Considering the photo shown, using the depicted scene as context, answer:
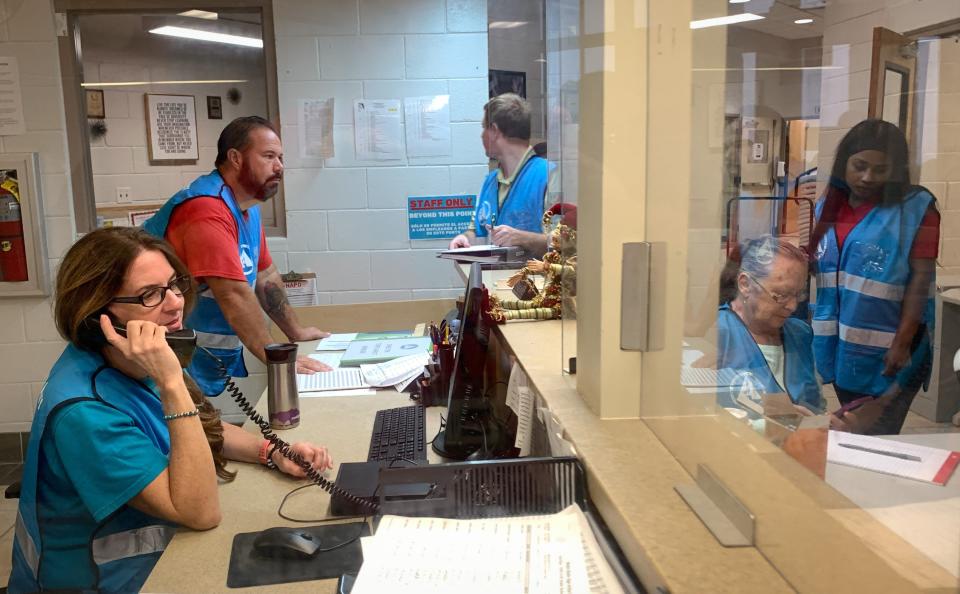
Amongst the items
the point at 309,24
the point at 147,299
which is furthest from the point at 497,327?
the point at 309,24

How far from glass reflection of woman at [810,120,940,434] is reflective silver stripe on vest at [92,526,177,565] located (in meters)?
1.24

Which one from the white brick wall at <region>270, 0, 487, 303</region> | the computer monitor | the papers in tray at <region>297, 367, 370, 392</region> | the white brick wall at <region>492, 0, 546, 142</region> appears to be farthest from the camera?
the white brick wall at <region>270, 0, 487, 303</region>

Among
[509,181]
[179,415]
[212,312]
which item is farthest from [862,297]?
[509,181]

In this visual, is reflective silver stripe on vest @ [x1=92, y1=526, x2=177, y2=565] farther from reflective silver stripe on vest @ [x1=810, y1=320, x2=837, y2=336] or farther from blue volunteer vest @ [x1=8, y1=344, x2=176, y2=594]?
reflective silver stripe on vest @ [x1=810, y1=320, x2=837, y2=336]

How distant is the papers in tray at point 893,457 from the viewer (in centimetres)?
58

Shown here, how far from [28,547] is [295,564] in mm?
631

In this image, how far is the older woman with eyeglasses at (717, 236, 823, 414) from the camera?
92 cm

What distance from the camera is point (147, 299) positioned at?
1534 millimetres

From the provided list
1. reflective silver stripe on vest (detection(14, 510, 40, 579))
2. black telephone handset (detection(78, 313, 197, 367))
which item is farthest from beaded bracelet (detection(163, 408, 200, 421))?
reflective silver stripe on vest (detection(14, 510, 40, 579))

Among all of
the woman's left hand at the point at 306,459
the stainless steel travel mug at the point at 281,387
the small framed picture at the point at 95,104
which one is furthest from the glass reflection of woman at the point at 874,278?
the small framed picture at the point at 95,104

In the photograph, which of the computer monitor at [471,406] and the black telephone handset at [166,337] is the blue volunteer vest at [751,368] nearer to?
the computer monitor at [471,406]

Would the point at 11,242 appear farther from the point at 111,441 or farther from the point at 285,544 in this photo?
the point at 285,544

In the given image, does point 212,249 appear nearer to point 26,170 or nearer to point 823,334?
point 26,170

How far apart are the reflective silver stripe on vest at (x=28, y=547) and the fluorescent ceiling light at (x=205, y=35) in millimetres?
2892
